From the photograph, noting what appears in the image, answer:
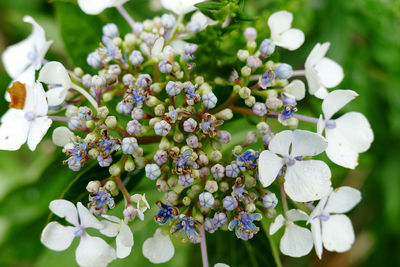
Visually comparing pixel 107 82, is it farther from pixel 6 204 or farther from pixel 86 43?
pixel 6 204

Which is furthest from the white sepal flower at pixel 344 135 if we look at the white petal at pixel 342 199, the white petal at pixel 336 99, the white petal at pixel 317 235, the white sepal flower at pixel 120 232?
the white sepal flower at pixel 120 232

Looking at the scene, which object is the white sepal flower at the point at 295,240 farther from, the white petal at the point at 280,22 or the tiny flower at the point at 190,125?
the white petal at the point at 280,22

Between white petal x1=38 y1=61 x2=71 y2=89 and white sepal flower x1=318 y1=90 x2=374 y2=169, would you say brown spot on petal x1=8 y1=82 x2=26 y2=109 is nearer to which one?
white petal x1=38 y1=61 x2=71 y2=89

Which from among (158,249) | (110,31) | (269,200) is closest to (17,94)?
(110,31)

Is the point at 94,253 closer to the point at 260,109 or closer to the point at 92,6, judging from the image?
the point at 260,109

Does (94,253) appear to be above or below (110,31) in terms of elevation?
below

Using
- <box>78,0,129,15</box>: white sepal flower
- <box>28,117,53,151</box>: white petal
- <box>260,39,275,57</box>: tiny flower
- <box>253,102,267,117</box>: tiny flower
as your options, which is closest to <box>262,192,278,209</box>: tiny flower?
<box>253,102,267,117</box>: tiny flower
